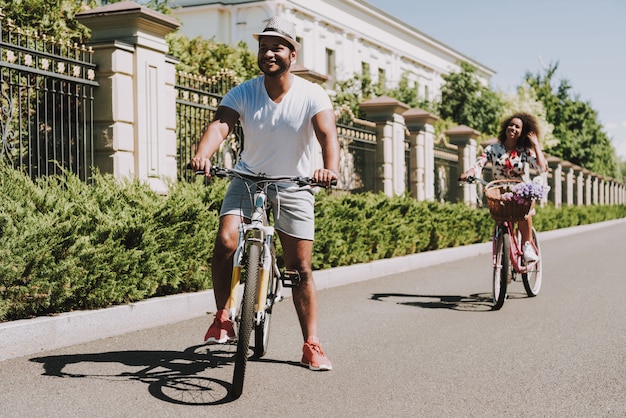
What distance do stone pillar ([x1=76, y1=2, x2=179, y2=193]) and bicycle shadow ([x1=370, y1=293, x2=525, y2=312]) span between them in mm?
2816

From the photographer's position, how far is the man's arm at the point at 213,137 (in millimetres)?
4629

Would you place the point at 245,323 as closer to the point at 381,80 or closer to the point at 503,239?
the point at 503,239

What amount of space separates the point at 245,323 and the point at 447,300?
498 centimetres

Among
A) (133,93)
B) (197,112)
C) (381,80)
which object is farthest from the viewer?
(381,80)

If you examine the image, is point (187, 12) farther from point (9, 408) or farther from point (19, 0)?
point (9, 408)

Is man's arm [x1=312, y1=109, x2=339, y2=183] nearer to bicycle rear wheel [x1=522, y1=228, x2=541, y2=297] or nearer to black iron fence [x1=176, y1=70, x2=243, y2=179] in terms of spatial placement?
bicycle rear wheel [x1=522, y1=228, x2=541, y2=297]

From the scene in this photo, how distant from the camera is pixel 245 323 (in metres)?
4.36

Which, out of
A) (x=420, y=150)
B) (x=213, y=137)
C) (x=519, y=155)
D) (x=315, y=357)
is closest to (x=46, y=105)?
(x=213, y=137)

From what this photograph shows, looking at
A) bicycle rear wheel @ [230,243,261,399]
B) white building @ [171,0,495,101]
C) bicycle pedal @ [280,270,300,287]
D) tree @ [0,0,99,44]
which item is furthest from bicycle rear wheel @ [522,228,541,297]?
white building @ [171,0,495,101]

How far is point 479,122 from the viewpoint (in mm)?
47312

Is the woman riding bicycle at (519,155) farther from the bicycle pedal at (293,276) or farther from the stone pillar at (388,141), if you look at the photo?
the stone pillar at (388,141)

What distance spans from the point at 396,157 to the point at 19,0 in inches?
313

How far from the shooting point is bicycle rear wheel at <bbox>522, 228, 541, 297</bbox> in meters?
8.77

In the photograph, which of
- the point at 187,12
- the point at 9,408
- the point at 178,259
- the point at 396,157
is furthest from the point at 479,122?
the point at 9,408
